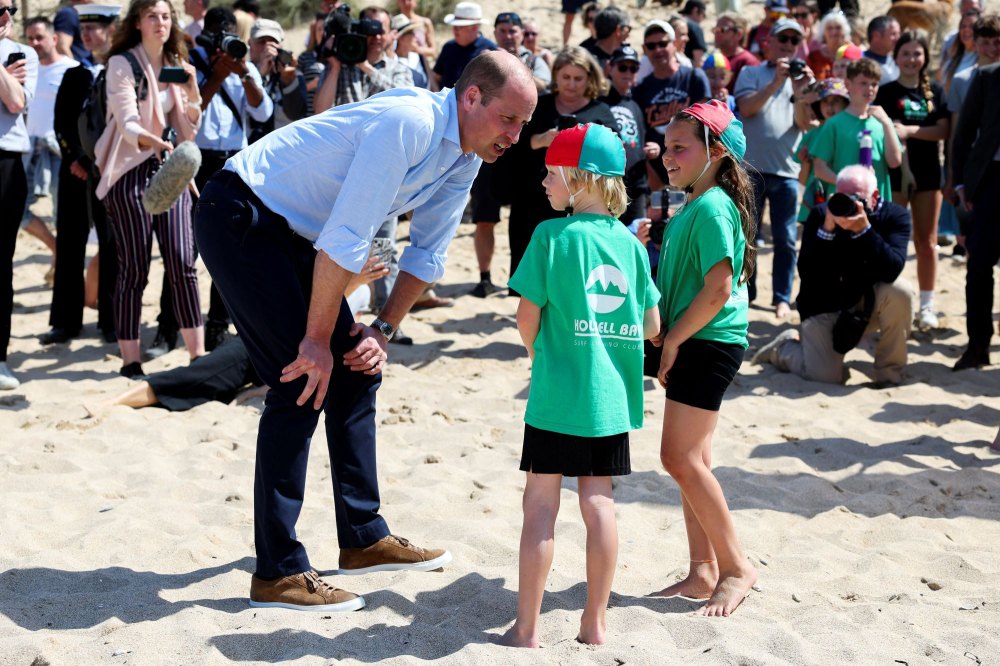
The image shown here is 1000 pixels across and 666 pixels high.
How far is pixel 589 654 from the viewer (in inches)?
123

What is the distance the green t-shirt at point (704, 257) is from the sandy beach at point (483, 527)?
89cm

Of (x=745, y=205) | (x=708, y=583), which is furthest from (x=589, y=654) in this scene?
(x=745, y=205)

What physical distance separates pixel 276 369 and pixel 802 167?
19.2ft

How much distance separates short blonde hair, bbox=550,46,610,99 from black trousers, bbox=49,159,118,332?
2993 millimetres

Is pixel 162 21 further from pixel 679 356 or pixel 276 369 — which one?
pixel 679 356

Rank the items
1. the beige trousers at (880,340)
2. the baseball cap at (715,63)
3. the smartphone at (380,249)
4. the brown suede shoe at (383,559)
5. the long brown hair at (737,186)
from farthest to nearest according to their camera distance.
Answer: the baseball cap at (715,63) → the beige trousers at (880,340) → the brown suede shoe at (383,559) → the smartphone at (380,249) → the long brown hair at (737,186)

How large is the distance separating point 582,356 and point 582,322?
0.09m

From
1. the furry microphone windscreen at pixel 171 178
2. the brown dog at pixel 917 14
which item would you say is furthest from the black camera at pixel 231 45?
the brown dog at pixel 917 14

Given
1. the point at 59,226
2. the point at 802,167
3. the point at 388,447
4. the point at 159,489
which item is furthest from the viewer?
the point at 802,167

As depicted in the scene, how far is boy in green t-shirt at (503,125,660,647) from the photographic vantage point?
3.12 m

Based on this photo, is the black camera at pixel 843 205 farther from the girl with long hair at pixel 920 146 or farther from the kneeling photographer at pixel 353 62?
the kneeling photographer at pixel 353 62

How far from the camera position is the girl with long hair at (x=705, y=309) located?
3.41 metres

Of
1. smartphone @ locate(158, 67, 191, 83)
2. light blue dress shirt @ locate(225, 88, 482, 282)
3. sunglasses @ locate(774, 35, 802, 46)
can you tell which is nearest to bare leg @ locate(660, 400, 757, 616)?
light blue dress shirt @ locate(225, 88, 482, 282)

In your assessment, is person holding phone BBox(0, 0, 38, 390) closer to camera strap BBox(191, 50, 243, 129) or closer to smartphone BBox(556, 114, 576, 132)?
camera strap BBox(191, 50, 243, 129)
